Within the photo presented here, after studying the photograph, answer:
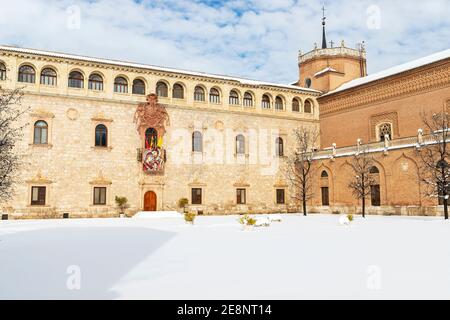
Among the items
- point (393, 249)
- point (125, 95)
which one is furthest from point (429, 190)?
point (125, 95)

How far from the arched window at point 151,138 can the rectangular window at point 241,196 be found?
8634mm

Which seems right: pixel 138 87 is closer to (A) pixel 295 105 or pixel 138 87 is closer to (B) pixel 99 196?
(B) pixel 99 196

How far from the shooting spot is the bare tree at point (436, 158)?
24.6 metres

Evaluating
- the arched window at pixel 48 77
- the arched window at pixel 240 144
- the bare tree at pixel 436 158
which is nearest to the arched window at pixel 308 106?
the arched window at pixel 240 144

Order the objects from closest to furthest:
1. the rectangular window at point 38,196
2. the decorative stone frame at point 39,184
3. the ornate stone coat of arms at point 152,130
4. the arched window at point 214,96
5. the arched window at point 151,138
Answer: the decorative stone frame at point 39,184
the rectangular window at point 38,196
the ornate stone coat of arms at point 152,130
the arched window at point 151,138
the arched window at point 214,96

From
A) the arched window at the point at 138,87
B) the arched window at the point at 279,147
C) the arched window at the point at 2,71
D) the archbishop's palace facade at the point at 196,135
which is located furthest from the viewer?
the arched window at the point at 279,147

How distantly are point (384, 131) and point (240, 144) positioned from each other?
41.2 ft

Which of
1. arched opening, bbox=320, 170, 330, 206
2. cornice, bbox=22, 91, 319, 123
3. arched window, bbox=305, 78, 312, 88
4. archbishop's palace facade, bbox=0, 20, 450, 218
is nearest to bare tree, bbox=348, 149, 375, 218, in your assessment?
archbishop's palace facade, bbox=0, 20, 450, 218

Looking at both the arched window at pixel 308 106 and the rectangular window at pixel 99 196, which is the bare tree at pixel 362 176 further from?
the rectangular window at pixel 99 196

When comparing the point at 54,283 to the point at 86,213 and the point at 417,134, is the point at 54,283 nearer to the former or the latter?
Result: the point at 86,213

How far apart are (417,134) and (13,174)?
2924 cm

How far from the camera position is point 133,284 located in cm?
705

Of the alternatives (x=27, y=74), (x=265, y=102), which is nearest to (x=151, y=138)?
(x=27, y=74)

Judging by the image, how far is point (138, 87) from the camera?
32688mm
